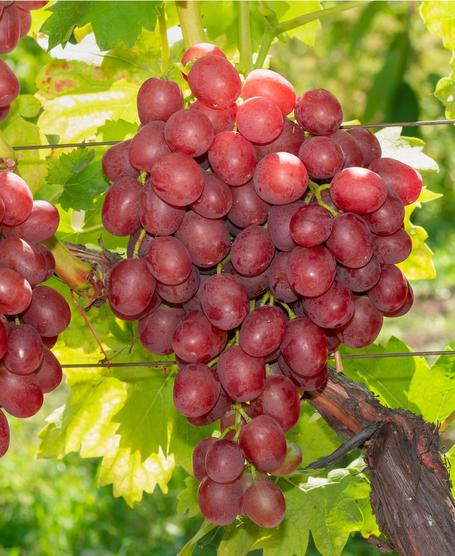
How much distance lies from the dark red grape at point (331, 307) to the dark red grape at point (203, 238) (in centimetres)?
9

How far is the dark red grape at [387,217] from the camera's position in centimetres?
76

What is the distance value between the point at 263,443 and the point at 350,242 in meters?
0.18

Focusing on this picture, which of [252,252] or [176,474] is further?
[176,474]

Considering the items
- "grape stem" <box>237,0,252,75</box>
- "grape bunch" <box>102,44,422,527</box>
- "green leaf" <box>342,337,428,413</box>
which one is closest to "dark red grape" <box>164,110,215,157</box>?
"grape bunch" <box>102,44,422,527</box>

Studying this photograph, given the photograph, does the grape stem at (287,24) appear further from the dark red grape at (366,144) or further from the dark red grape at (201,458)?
the dark red grape at (201,458)

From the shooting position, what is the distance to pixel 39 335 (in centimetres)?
74

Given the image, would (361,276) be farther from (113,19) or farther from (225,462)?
(113,19)

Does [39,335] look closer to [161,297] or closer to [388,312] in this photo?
[161,297]

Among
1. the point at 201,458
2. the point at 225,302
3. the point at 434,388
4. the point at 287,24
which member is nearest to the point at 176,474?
the point at 434,388

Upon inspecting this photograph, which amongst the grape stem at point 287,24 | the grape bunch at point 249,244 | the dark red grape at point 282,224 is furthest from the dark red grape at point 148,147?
the grape stem at point 287,24

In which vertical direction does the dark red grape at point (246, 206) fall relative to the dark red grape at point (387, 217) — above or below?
above

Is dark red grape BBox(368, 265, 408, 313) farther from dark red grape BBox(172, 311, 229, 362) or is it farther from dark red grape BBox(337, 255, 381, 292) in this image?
dark red grape BBox(172, 311, 229, 362)

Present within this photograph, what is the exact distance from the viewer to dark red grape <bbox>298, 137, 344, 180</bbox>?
2.45 ft

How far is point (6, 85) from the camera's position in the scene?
0.72 m
